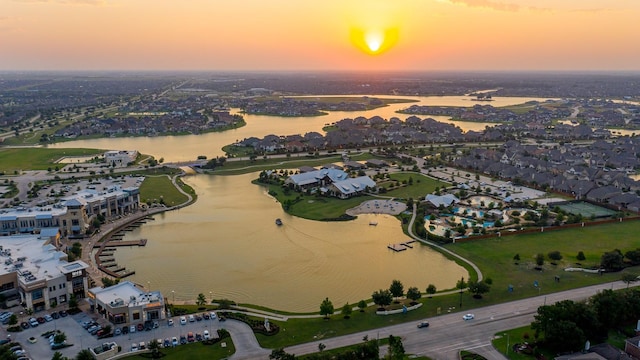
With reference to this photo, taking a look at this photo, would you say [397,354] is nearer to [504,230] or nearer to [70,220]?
[504,230]

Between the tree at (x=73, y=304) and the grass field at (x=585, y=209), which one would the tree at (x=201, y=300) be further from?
the grass field at (x=585, y=209)

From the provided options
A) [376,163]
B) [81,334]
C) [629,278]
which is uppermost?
[376,163]

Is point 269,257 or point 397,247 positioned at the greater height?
point 397,247

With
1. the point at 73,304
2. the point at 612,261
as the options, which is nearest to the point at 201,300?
the point at 73,304

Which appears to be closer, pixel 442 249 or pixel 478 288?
pixel 478 288

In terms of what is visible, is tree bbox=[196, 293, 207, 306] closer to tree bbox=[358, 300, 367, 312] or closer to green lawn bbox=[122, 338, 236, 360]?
green lawn bbox=[122, 338, 236, 360]

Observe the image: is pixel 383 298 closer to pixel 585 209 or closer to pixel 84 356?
pixel 84 356

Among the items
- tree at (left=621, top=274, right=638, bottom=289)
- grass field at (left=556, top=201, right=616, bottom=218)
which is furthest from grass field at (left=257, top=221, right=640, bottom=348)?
grass field at (left=556, top=201, right=616, bottom=218)

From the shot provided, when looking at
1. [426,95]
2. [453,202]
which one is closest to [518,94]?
[426,95]
